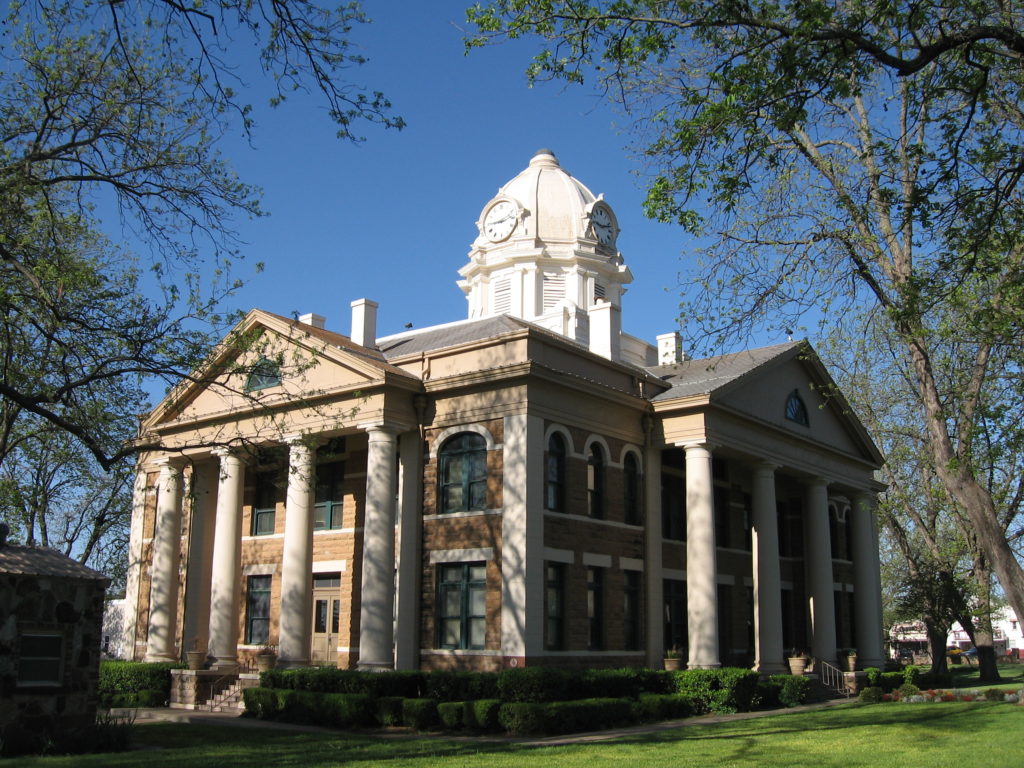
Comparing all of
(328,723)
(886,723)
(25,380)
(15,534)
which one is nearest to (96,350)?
(25,380)

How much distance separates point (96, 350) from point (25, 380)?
1673 mm

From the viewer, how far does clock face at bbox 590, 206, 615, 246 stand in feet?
129

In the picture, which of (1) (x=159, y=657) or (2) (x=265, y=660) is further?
(1) (x=159, y=657)

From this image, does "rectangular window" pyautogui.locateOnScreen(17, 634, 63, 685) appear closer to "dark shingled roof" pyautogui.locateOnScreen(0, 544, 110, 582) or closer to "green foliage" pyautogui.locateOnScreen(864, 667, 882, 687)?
"dark shingled roof" pyautogui.locateOnScreen(0, 544, 110, 582)

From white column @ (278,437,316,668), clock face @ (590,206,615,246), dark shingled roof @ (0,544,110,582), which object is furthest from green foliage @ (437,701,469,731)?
clock face @ (590,206,615,246)

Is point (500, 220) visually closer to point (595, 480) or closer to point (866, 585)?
point (595, 480)

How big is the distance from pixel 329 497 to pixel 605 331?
30.0 ft

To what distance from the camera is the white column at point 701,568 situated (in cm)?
2572

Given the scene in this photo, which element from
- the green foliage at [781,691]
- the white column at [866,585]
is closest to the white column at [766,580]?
the green foliage at [781,691]

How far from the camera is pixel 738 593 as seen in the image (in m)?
30.8

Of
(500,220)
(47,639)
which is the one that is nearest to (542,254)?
(500,220)

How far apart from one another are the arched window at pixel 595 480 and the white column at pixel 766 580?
17.4 ft

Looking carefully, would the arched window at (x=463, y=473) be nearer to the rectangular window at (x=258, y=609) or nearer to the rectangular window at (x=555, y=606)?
the rectangular window at (x=555, y=606)

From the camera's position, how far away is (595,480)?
26.5 meters
